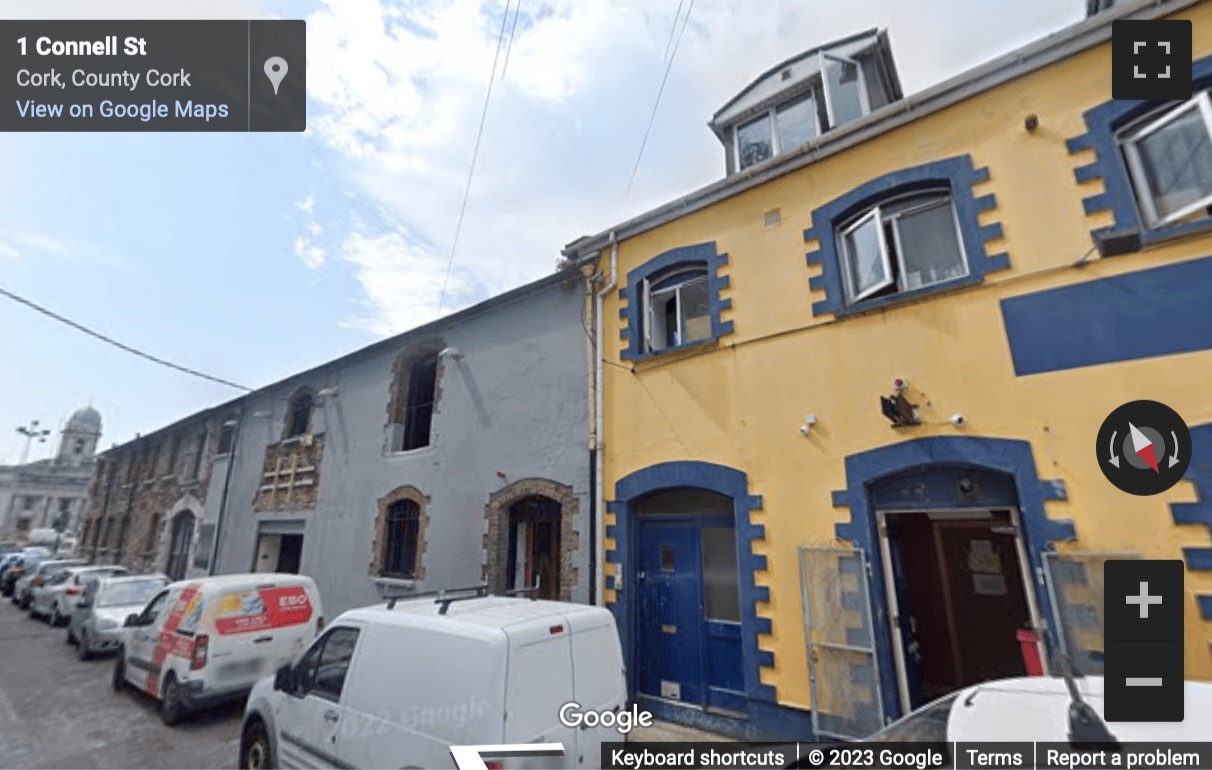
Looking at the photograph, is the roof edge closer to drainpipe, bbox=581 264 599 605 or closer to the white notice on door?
drainpipe, bbox=581 264 599 605

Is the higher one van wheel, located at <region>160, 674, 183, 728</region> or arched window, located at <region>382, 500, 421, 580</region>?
arched window, located at <region>382, 500, 421, 580</region>

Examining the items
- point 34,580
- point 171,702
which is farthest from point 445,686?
point 34,580

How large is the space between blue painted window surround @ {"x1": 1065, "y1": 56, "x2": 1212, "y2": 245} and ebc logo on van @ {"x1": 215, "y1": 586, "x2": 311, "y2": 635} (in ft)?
37.9

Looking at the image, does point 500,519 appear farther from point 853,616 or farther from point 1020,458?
point 1020,458

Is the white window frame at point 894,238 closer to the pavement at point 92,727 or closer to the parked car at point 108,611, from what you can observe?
the pavement at point 92,727

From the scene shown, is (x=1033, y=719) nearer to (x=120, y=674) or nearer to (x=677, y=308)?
(x=677, y=308)

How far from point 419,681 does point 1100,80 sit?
29.2 feet

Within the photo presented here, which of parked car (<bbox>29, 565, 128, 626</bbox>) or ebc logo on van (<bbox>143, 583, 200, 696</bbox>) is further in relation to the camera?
parked car (<bbox>29, 565, 128, 626</bbox>)

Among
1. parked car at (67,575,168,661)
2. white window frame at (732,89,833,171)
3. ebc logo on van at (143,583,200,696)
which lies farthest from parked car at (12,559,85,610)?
white window frame at (732,89,833,171)

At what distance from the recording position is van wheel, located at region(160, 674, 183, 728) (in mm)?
7141

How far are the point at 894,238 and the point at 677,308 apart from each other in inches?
123

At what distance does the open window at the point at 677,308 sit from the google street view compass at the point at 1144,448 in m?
4.51

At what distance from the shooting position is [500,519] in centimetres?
940

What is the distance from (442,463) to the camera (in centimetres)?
1070
